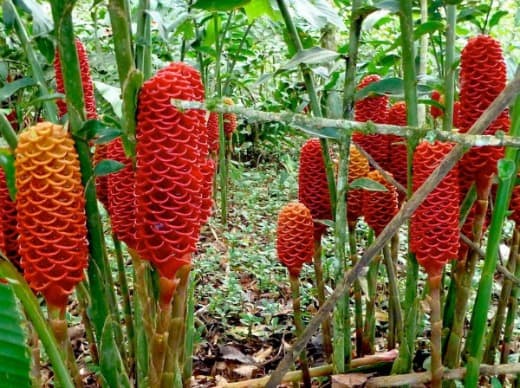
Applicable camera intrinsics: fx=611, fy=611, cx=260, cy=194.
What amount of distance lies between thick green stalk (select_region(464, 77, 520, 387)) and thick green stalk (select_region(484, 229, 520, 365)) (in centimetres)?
30

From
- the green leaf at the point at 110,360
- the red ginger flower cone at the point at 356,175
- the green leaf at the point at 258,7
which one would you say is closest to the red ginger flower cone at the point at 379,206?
the red ginger flower cone at the point at 356,175

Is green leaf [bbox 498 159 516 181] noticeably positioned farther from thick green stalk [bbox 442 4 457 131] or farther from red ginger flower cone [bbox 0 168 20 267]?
red ginger flower cone [bbox 0 168 20 267]

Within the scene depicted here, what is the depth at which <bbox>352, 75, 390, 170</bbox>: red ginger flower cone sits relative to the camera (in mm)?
1670

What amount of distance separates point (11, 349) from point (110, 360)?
0.61m

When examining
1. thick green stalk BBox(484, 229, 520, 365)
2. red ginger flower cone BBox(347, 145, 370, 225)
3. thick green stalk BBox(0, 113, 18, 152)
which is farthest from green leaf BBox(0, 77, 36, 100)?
thick green stalk BBox(484, 229, 520, 365)

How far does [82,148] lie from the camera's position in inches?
44.3

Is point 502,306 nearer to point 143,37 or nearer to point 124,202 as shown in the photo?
point 124,202

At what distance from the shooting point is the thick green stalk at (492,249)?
1.11 m

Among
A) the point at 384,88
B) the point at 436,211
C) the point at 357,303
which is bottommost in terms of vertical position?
the point at 357,303

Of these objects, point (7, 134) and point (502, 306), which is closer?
point (7, 134)

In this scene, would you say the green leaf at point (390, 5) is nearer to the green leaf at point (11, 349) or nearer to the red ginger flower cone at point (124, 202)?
the red ginger flower cone at point (124, 202)

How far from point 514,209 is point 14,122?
1313 mm

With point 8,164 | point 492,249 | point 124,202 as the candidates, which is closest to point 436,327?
point 492,249

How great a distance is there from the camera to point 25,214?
98 cm
